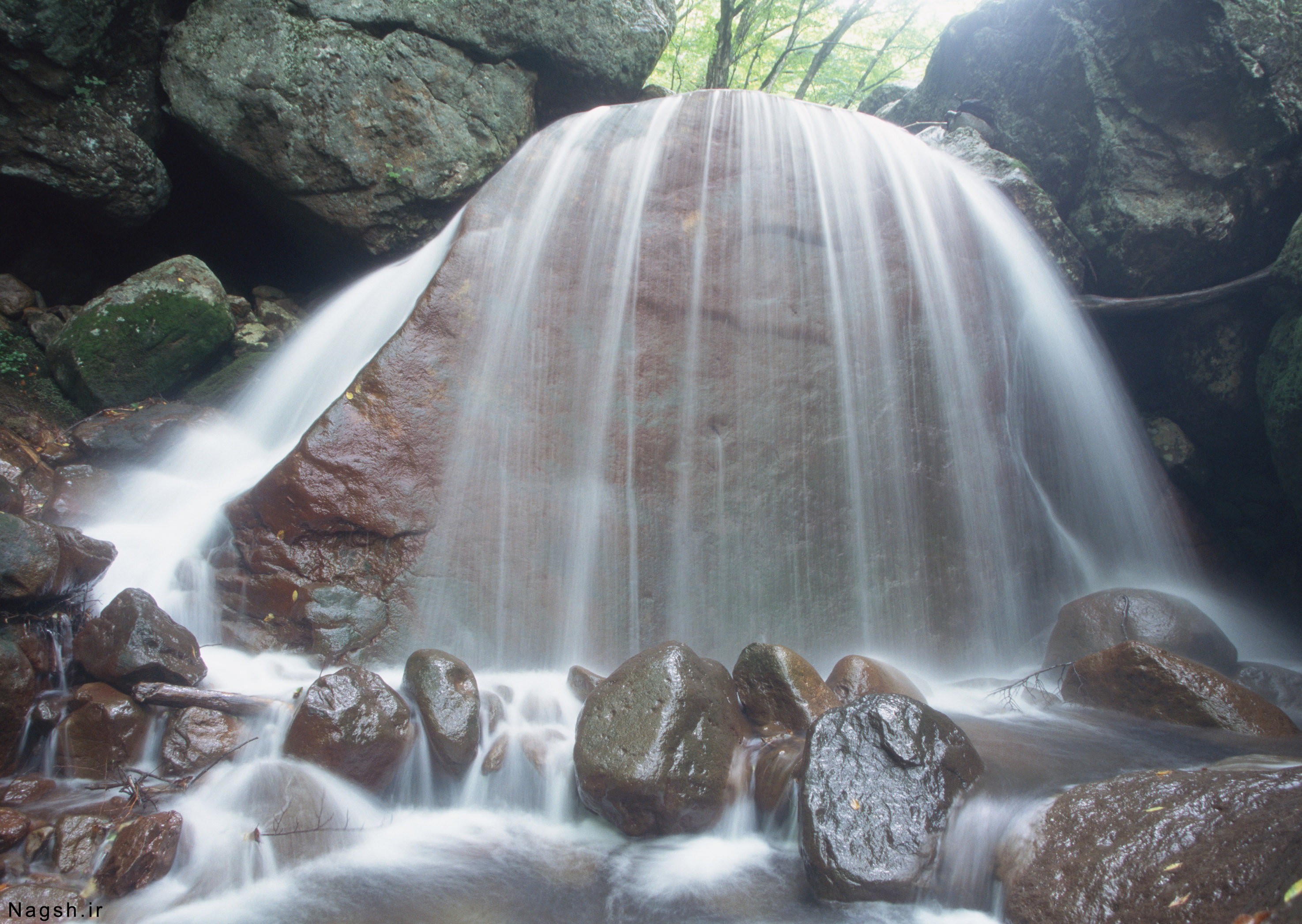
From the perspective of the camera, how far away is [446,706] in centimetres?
381

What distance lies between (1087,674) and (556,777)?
3.94 meters

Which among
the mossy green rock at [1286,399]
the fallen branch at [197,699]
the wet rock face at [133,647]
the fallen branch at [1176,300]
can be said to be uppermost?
the fallen branch at [1176,300]

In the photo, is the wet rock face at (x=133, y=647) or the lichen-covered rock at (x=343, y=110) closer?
the wet rock face at (x=133, y=647)

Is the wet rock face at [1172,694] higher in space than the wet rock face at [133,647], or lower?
lower

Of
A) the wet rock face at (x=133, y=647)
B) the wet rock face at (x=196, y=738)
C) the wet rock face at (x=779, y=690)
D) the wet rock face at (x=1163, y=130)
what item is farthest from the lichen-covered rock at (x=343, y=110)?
the wet rock face at (x=1163, y=130)

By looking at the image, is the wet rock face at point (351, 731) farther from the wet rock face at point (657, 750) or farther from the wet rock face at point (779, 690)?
the wet rock face at point (779, 690)

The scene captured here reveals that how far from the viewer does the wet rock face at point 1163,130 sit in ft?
22.3

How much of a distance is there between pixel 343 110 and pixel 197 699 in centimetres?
617

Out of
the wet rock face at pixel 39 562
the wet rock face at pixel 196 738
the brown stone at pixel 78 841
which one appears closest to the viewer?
the brown stone at pixel 78 841

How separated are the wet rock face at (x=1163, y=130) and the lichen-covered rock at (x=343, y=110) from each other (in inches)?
270

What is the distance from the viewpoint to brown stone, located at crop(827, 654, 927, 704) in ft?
14.5

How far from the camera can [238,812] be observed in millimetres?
3242

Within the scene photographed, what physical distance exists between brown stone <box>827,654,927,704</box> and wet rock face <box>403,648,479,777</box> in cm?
234

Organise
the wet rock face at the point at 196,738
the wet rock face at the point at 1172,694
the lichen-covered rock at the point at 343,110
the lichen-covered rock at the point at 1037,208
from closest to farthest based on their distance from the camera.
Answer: the wet rock face at the point at 196,738, the wet rock face at the point at 1172,694, the lichen-covered rock at the point at 343,110, the lichen-covered rock at the point at 1037,208
